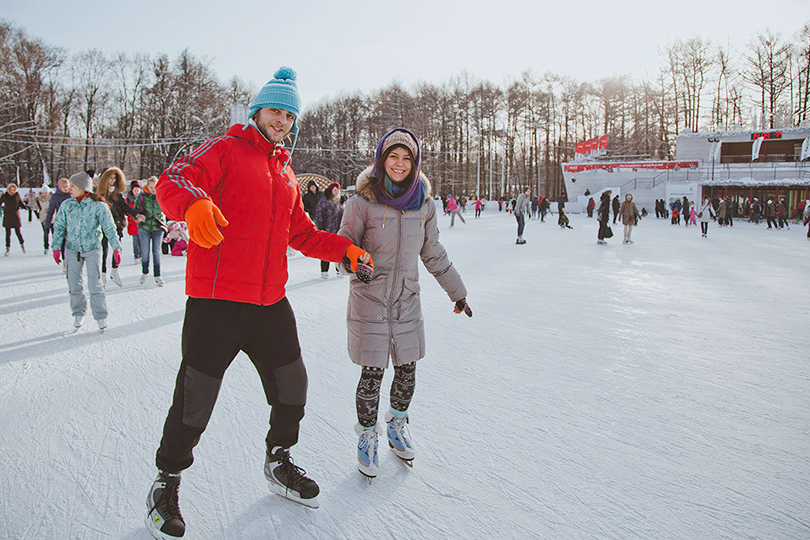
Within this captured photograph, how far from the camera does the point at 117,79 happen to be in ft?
123

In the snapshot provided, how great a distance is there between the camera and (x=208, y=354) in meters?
1.65

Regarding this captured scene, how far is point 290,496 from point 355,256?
93 centimetres

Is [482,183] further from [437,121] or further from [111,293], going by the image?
[111,293]

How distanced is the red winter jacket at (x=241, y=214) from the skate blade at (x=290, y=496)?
2.38 ft

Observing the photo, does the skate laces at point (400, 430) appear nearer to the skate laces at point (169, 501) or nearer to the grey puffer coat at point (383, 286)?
the grey puffer coat at point (383, 286)

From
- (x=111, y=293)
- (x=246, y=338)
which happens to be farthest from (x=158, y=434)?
(x=111, y=293)

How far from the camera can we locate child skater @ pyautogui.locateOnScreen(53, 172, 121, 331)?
4125 millimetres

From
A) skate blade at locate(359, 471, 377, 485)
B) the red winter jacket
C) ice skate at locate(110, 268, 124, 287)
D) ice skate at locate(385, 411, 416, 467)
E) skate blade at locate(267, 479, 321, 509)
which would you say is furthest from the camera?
ice skate at locate(110, 268, 124, 287)

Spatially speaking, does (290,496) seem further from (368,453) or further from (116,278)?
(116,278)

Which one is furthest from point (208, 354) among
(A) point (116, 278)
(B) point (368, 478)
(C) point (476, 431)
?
(A) point (116, 278)

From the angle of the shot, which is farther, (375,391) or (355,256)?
(375,391)

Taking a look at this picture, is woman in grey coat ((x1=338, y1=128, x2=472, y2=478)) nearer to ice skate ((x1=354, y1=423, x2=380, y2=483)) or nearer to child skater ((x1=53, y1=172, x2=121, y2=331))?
ice skate ((x1=354, y1=423, x2=380, y2=483))

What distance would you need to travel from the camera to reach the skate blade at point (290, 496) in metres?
1.86

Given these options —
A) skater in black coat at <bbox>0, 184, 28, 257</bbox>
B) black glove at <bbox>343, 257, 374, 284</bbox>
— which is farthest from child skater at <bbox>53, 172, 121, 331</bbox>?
skater in black coat at <bbox>0, 184, 28, 257</bbox>
